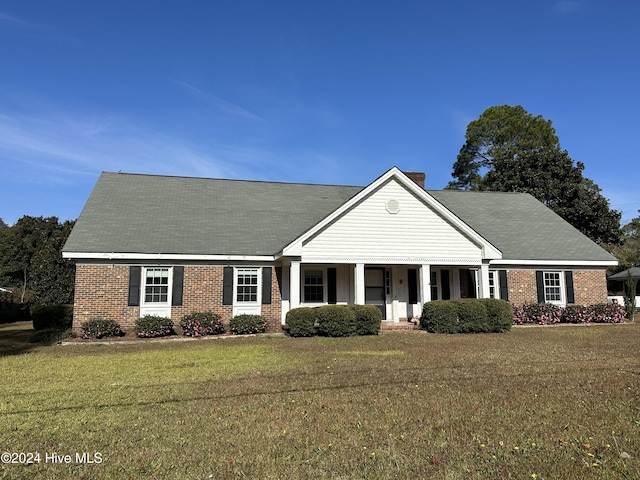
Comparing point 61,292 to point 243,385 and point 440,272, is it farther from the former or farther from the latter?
point 243,385

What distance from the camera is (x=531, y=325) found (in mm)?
17875

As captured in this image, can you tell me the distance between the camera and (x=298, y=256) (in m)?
15.6

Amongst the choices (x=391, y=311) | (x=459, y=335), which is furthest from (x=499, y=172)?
(x=459, y=335)

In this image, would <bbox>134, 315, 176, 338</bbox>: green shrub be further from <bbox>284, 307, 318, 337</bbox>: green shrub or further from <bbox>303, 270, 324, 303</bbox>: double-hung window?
<bbox>303, 270, 324, 303</bbox>: double-hung window

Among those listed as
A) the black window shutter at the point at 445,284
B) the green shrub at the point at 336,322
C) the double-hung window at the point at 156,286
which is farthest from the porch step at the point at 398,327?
the double-hung window at the point at 156,286

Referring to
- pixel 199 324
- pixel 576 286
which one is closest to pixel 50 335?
pixel 199 324

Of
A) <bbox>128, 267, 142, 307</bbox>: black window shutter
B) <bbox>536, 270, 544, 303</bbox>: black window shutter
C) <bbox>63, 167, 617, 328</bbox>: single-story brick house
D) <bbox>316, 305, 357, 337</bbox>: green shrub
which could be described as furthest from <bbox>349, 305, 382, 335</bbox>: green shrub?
<bbox>536, 270, 544, 303</bbox>: black window shutter

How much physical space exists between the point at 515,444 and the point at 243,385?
14.1 ft

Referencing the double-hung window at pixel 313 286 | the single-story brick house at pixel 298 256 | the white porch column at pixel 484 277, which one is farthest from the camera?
the double-hung window at pixel 313 286

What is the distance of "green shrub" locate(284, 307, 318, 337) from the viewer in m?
14.6

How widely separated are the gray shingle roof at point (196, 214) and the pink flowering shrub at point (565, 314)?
9.47m

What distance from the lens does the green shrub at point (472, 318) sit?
606 inches

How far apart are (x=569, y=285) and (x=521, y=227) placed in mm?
3632

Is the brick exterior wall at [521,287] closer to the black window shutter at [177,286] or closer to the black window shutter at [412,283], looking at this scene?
the black window shutter at [412,283]
